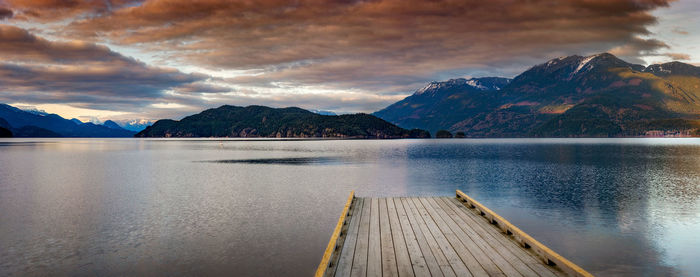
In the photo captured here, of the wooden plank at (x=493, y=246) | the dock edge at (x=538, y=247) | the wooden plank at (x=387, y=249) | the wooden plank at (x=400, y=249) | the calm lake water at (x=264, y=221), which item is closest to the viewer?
the dock edge at (x=538, y=247)

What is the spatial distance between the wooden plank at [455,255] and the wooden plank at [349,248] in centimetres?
309

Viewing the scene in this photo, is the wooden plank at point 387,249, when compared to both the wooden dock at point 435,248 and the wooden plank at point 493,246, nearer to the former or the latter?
the wooden dock at point 435,248

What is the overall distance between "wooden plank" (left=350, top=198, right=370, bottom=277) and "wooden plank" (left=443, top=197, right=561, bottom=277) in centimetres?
454

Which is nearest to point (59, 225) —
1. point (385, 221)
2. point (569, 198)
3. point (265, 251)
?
point (265, 251)

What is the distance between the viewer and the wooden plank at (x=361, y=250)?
1137 cm

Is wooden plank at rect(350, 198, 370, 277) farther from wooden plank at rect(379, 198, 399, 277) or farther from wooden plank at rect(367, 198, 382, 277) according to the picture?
wooden plank at rect(379, 198, 399, 277)

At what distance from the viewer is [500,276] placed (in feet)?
35.7

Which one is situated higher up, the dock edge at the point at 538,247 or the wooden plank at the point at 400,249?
the dock edge at the point at 538,247

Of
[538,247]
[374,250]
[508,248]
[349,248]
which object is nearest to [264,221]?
[349,248]

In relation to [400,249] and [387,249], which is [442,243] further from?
[387,249]

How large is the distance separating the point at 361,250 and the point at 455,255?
311 cm

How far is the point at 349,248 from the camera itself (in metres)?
13.8

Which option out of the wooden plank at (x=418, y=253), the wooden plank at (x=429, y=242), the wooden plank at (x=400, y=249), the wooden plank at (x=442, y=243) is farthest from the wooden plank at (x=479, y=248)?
the wooden plank at (x=400, y=249)

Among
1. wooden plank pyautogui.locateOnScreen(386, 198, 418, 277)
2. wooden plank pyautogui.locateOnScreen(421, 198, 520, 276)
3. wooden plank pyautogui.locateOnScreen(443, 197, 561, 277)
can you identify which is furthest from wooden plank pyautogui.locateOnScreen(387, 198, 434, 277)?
wooden plank pyautogui.locateOnScreen(443, 197, 561, 277)
